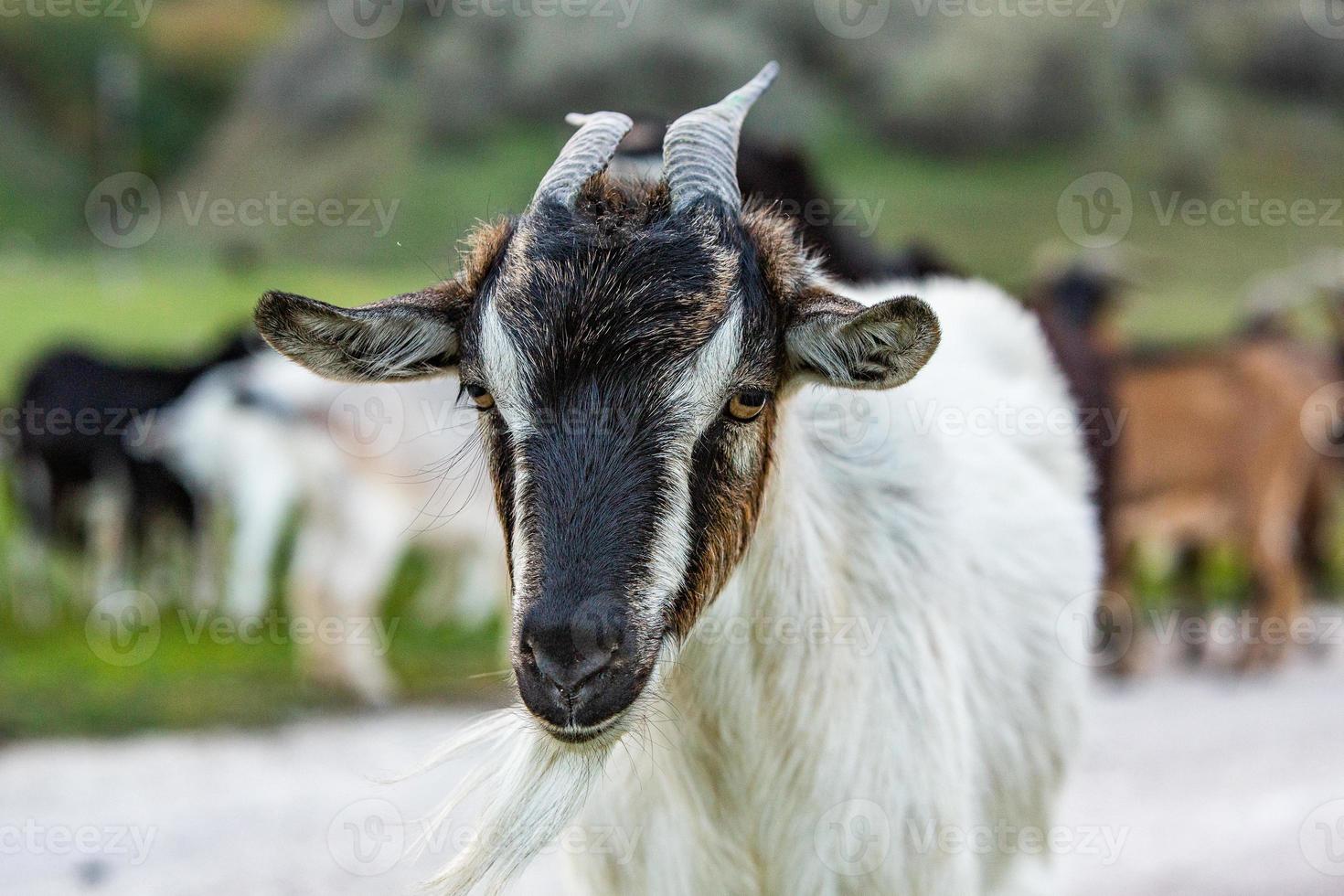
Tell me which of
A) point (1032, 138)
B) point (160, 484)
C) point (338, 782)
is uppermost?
point (1032, 138)

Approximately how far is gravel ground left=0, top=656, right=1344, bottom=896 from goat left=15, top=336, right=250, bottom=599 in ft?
7.59

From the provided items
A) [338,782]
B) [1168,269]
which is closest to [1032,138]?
[1168,269]

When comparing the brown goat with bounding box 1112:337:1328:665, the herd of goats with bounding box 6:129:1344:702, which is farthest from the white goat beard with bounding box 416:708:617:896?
the brown goat with bounding box 1112:337:1328:665

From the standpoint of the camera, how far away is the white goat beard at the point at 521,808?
2551 mm

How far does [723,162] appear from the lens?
2.71 metres

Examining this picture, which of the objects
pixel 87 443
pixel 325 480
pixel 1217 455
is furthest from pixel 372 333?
pixel 1217 455

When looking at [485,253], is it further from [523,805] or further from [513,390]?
[523,805]

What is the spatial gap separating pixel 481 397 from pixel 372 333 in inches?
10.5

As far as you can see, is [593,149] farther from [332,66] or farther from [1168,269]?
[332,66]

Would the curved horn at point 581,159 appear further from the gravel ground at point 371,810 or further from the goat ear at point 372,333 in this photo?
the gravel ground at point 371,810

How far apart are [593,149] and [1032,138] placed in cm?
1871

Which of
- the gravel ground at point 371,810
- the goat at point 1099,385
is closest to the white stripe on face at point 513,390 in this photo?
the gravel ground at point 371,810

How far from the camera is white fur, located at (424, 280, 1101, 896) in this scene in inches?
110

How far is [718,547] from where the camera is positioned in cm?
258
